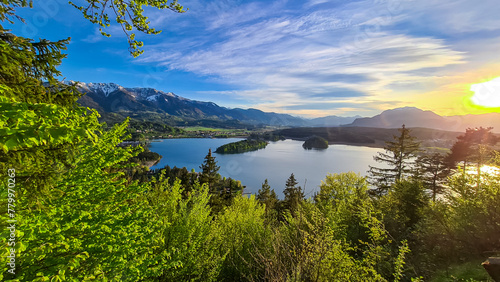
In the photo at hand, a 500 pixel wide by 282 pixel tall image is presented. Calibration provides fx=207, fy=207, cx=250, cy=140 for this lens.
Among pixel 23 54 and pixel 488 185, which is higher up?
pixel 23 54

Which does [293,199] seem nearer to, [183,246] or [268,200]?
[183,246]

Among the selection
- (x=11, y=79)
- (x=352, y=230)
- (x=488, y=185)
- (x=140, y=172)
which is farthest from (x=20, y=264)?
(x=140, y=172)

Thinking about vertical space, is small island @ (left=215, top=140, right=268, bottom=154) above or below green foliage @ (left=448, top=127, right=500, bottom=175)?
below

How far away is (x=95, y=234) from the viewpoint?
528cm

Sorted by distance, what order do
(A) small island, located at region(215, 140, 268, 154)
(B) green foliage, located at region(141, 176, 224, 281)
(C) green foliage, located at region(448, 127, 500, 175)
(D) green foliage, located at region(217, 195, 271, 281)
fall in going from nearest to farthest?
(B) green foliage, located at region(141, 176, 224, 281) < (D) green foliage, located at region(217, 195, 271, 281) < (C) green foliage, located at region(448, 127, 500, 175) < (A) small island, located at region(215, 140, 268, 154)

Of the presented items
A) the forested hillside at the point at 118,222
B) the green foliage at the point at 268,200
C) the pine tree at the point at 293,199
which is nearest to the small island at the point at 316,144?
the green foliage at the point at 268,200

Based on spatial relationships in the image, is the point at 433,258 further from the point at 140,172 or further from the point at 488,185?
the point at 140,172

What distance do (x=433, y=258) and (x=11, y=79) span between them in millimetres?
14912

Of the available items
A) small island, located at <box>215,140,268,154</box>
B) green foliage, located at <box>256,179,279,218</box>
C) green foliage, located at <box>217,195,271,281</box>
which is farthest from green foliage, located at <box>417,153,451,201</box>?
small island, located at <box>215,140,268,154</box>

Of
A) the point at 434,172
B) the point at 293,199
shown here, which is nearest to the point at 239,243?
the point at 293,199

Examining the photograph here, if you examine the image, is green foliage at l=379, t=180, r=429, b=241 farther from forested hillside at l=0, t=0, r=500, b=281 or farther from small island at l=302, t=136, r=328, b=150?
small island at l=302, t=136, r=328, b=150

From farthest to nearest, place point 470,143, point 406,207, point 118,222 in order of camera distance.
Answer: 1. point 470,143
2. point 406,207
3. point 118,222

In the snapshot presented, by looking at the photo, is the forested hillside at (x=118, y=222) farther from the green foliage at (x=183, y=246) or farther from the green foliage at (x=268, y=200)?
the green foliage at (x=268, y=200)

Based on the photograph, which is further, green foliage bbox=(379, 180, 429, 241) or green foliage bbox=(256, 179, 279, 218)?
green foliage bbox=(256, 179, 279, 218)
